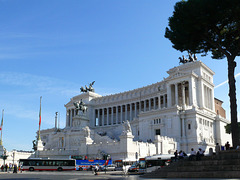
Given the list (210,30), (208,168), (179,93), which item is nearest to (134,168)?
(208,168)

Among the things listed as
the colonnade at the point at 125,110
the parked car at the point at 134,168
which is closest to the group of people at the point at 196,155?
the parked car at the point at 134,168

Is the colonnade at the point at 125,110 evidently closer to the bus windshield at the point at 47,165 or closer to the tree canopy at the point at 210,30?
the bus windshield at the point at 47,165

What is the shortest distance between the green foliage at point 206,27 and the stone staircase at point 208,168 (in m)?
9.34

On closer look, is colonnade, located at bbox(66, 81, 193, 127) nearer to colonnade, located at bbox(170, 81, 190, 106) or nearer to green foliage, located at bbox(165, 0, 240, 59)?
colonnade, located at bbox(170, 81, 190, 106)

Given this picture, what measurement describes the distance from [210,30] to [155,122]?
34.6 meters

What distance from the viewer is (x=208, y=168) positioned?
20344mm

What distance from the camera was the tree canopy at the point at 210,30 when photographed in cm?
2395

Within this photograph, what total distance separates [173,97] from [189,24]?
4538 cm

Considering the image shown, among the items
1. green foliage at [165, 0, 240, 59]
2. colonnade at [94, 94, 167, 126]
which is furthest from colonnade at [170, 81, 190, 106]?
green foliage at [165, 0, 240, 59]

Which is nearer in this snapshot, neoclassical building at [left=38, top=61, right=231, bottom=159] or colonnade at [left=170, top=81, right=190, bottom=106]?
neoclassical building at [left=38, top=61, right=231, bottom=159]

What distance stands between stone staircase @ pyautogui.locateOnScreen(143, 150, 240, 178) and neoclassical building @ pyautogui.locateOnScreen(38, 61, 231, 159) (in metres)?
22.2

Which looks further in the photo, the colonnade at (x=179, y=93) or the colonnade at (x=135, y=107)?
the colonnade at (x=135, y=107)

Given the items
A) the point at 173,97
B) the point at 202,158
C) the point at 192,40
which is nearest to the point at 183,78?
the point at 173,97

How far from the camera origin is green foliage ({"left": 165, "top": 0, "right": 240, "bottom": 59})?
2409 centimetres
